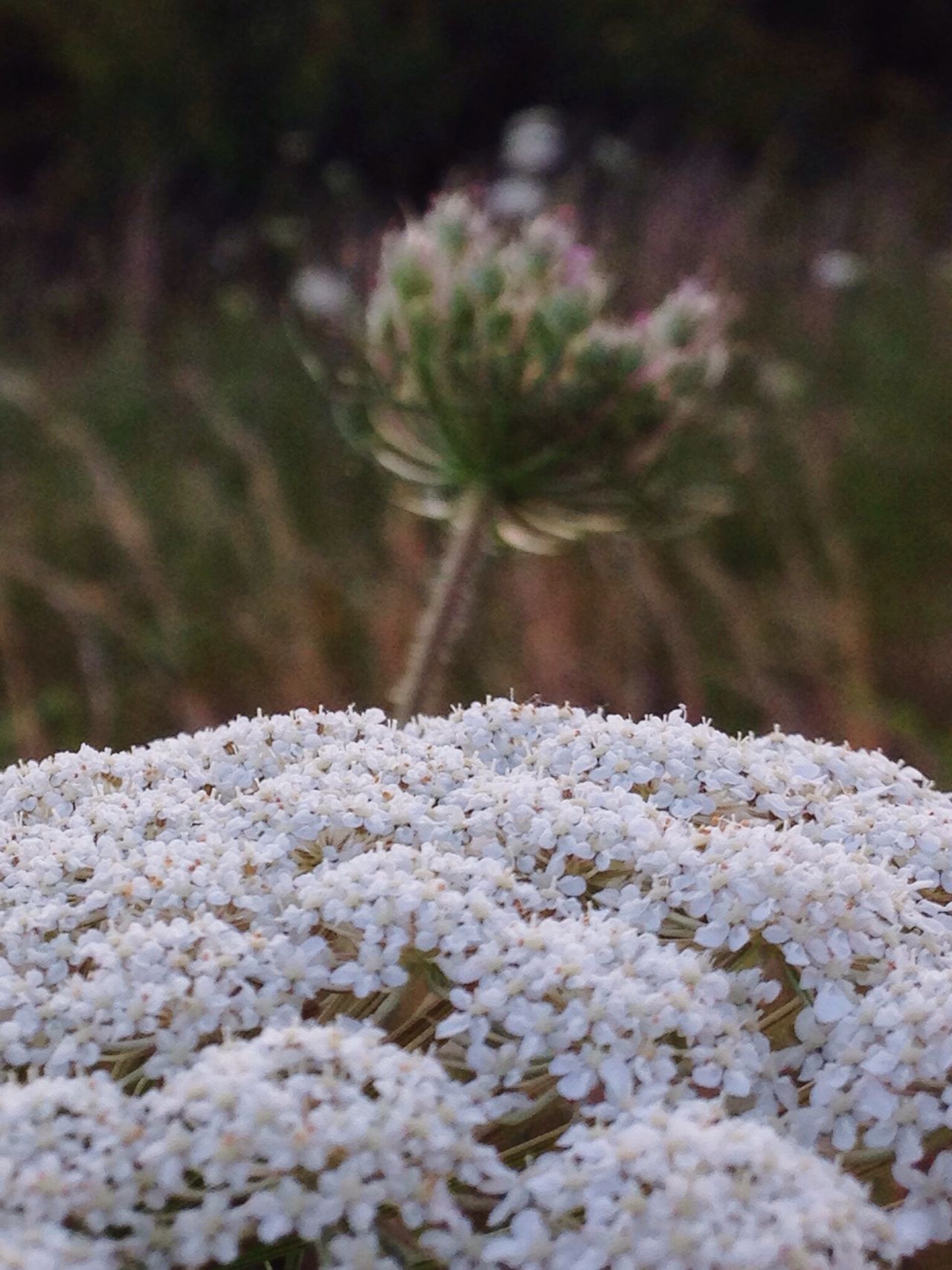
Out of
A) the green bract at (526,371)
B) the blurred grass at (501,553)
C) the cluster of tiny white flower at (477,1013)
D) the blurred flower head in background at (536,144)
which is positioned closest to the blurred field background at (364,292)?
the blurred grass at (501,553)

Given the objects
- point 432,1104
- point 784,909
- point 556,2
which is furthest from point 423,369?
point 556,2

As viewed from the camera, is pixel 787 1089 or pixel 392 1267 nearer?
pixel 392 1267

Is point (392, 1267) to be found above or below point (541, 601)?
below

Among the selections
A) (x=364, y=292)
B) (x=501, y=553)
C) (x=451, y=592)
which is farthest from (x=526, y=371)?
(x=364, y=292)

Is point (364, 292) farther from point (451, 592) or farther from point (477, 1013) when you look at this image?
point (477, 1013)

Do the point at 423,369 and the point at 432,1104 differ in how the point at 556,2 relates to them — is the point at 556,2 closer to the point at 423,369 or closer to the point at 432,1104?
the point at 423,369

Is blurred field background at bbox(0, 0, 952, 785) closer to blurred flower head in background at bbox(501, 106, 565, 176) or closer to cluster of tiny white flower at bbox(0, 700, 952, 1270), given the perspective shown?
blurred flower head in background at bbox(501, 106, 565, 176)

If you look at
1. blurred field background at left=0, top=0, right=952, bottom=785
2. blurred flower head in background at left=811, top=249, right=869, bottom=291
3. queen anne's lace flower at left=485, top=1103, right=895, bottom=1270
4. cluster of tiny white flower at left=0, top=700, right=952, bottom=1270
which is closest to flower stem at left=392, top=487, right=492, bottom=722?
blurred field background at left=0, top=0, right=952, bottom=785

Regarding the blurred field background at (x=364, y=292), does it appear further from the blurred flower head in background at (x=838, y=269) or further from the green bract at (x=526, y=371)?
the green bract at (x=526, y=371)
